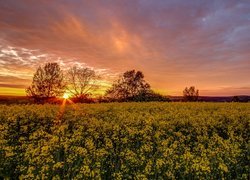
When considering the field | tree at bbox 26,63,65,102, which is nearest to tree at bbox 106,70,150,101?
tree at bbox 26,63,65,102

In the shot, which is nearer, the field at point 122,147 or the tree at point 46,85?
the field at point 122,147

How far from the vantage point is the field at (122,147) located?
8.78m

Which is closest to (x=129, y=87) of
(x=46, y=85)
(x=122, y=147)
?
Result: (x=46, y=85)

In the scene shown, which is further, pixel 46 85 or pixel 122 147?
pixel 46 85

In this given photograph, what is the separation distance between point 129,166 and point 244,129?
8503 millimetres

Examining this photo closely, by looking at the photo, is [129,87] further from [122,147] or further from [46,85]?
[122,147]

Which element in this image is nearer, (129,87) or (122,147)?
(122,147)

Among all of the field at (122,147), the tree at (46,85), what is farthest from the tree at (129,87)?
the field at (122,147)

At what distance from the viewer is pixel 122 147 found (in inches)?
475

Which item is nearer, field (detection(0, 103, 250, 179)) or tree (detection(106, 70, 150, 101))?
field (detection(0, 103, 250, 179))

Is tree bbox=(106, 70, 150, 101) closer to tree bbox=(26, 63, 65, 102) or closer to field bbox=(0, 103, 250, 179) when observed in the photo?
tree bbox=(26, 63, 65, 102)

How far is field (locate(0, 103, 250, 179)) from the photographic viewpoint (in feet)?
28.8

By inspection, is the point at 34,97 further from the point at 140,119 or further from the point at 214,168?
the point at 214,168

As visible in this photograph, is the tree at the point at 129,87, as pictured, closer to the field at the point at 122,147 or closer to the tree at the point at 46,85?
the tree at the point at 46,85
